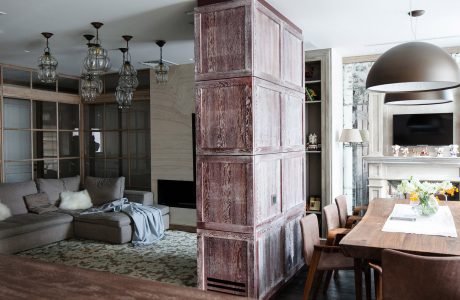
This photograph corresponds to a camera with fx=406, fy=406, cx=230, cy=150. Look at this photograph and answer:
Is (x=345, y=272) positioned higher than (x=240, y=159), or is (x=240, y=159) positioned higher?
(x=240, y=159)

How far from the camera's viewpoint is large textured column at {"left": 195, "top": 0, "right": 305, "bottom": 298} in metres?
3.34


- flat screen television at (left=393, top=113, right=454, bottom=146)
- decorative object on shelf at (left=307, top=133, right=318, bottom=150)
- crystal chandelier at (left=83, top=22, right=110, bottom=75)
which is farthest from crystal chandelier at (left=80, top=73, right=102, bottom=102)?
flat screen television at (left=393, top=113, right=454, bottom=146)

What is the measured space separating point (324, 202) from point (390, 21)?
8.23ft

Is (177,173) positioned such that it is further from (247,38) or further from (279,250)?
(247,38)

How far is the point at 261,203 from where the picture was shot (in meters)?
3.49

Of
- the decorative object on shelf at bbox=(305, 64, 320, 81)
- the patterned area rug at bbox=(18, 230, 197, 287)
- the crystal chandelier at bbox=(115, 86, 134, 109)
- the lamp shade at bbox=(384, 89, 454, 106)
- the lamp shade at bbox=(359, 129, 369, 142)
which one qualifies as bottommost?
the patterned area rug at bbox=(18, 230, 197, 287)

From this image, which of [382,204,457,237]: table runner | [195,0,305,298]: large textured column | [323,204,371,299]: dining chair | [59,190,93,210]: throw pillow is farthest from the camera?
[59,190,93,210]: throw pillow

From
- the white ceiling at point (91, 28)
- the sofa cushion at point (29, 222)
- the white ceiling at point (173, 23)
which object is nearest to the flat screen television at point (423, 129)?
the white ceiling at point (173, 23)

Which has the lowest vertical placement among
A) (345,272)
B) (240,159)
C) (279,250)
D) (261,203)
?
(345,272)

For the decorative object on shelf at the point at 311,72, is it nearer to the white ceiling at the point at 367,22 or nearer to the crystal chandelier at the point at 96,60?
the white ceiling at the point at 367,22

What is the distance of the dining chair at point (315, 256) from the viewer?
10.5ft

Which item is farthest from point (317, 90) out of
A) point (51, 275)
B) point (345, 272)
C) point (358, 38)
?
point (51, 275)

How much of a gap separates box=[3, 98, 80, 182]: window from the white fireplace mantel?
16.9 feet

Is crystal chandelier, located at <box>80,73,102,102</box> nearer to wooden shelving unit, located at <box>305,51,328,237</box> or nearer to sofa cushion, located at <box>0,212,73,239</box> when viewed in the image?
sofa cushion, located at <box>0,212,73,239</box>
